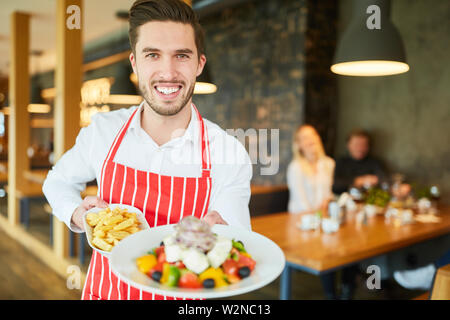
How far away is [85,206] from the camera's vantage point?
732 millimetres

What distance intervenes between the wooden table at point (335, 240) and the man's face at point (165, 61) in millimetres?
1401

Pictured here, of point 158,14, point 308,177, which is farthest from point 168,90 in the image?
point 308,177

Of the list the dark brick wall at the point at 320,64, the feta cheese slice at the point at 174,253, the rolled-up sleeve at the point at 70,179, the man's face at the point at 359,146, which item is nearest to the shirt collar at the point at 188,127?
the rolled-up sleeve at the point at 70,179

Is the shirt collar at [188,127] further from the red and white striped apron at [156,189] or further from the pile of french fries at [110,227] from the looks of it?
the pile of french fries at [110,227]

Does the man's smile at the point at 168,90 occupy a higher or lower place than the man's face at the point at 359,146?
higher

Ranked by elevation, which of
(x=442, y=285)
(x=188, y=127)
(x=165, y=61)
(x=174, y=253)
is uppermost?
(x=165, y=61)

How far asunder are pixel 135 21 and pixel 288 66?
3.45 meters

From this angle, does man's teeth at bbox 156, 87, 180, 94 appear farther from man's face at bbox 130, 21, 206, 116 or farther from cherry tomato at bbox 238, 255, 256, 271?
cherry tomato at bbox 238, 255, 256, 271

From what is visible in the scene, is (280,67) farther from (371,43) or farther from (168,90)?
(168,90)

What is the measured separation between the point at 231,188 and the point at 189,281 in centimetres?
22

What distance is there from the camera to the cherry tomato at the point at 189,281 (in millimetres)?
609

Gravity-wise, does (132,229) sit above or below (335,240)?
above

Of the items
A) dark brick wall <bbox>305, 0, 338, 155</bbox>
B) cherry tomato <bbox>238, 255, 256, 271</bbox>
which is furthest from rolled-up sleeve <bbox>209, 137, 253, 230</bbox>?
dark brick wall <bbox>305, 0, 338, 155</bbox>

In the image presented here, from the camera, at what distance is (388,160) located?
3885mm
